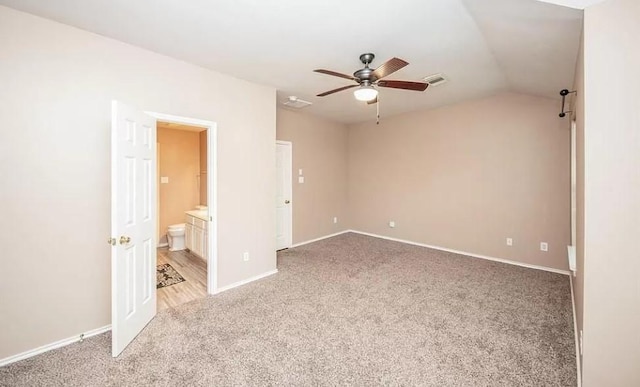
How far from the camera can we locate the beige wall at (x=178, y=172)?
17.3 ft

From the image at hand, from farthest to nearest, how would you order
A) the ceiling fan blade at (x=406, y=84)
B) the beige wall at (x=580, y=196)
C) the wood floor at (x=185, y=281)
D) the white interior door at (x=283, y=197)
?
the white interior door at (x=283, y=197) < the wood floor at (x=185, y=281) < the ceiling fan blade at (x=406, y=84) < the beige wall at (x=580, y=196)

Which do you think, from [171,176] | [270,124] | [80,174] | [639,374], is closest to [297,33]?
[270,124]

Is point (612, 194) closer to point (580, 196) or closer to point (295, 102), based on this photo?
point (580, 196)

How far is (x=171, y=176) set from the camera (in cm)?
540

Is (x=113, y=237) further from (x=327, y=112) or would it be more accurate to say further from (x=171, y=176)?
(x=327, y=112)

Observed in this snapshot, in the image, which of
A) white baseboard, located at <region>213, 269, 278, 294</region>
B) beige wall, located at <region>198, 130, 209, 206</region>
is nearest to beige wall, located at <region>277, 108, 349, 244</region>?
white baseboard, located at <region>213, 269, 278, 294</region>

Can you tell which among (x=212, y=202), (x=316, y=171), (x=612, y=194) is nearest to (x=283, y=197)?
(x=316, y=171)

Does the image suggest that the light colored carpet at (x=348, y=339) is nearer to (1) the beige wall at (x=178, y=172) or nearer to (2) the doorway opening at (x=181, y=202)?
(2) the doorway opening at (x=181, y=202)

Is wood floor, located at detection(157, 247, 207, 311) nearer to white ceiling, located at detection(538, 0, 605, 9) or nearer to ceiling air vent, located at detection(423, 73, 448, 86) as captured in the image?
ceiling air vent, located at detection(423, 73, 448, 86)

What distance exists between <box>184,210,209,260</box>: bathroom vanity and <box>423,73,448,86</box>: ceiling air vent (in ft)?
12.2

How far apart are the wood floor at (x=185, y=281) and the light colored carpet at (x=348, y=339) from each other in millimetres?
227

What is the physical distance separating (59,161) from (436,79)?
4.07 m

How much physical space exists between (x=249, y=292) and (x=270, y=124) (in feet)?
7.33

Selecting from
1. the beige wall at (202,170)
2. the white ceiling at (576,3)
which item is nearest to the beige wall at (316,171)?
the beige wall at (202,170)
